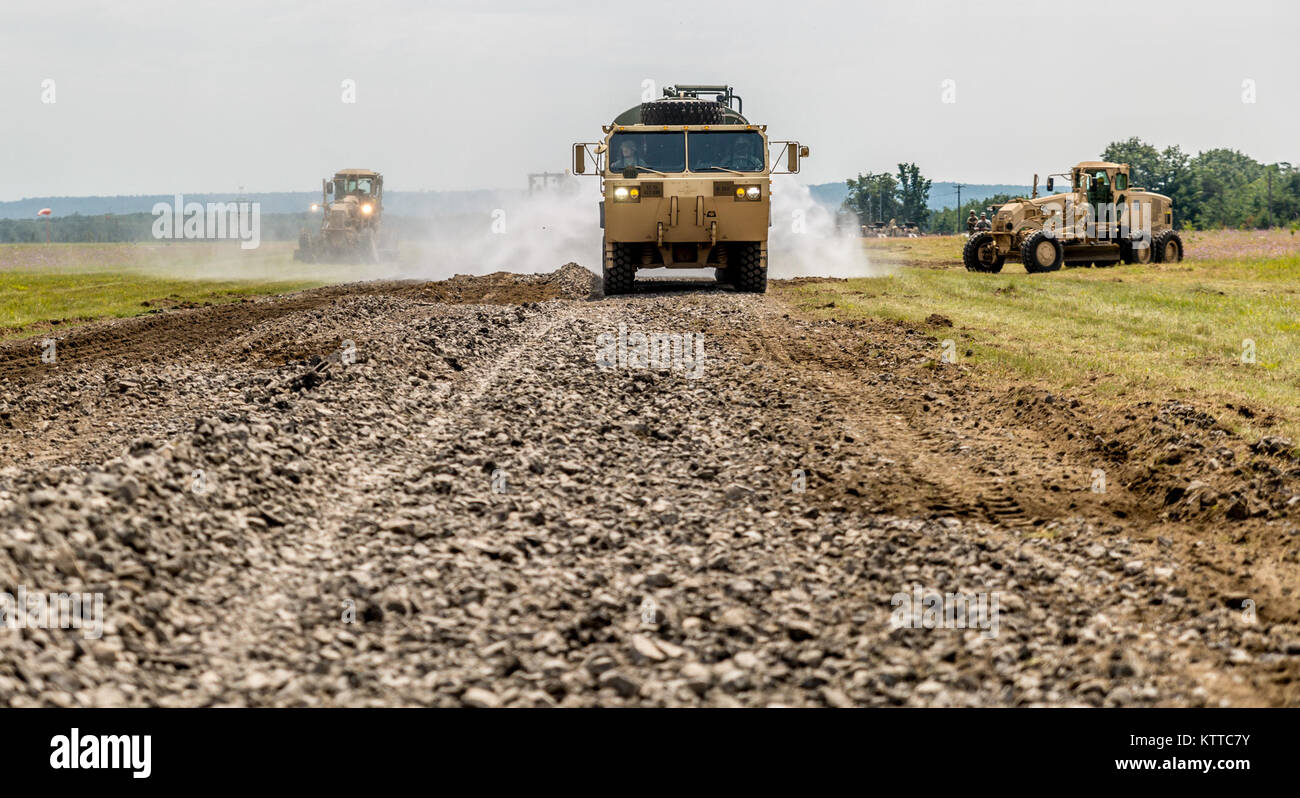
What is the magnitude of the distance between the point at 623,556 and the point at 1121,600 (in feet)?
7.98

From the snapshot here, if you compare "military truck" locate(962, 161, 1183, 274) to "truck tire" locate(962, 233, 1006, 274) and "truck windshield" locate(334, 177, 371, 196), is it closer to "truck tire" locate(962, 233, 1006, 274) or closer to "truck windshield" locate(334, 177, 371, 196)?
"truck tire" locate(962, 233, 1006, 274)

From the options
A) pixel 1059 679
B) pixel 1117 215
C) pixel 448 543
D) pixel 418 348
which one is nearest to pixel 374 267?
pixel 1117 215

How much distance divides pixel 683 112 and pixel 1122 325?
9.64 metres

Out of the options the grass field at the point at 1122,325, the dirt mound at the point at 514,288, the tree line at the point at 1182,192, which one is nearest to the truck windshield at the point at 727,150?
the grass field at the point at 1122,325

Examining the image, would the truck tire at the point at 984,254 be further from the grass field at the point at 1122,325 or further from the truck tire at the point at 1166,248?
the truck tire at the point at 1166,248

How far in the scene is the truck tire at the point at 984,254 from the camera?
31.1m

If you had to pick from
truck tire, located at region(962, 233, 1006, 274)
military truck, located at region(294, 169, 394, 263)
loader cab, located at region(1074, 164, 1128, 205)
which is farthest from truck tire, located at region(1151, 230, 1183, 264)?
military truck, located at region(294, 169, 394, 263)

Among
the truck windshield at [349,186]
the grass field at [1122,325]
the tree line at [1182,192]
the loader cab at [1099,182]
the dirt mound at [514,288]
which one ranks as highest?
the tree line at [1182,192]

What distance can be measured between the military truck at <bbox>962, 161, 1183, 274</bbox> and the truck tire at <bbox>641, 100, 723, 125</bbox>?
1192 cm

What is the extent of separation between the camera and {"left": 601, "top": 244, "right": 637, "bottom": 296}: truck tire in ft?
69.4

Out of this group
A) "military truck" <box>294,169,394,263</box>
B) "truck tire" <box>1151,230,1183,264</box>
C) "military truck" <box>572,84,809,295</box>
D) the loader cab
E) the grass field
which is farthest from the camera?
"military truck" <box>294,169,394,263</box>

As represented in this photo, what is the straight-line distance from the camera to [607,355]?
12648 mm

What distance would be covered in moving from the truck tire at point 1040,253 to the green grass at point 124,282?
18.9 m

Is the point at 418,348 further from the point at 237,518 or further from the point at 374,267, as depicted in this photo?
the point at 374,267
